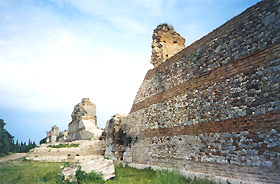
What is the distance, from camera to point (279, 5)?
5.21 meters

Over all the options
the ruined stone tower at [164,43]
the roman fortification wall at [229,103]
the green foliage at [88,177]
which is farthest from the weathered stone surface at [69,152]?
the green foliage at [88,177]

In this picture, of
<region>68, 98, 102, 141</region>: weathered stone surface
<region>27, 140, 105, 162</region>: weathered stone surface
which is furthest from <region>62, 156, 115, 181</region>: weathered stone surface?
<region>68, 98, 102, 141</region>: weathered stone surface

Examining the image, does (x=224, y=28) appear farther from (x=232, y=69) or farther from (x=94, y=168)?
(x=94, y=168)

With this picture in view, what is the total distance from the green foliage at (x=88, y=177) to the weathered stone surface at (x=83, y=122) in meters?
13.3

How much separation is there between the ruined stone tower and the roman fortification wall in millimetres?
2895

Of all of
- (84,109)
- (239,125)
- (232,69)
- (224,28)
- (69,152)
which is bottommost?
(69,152)

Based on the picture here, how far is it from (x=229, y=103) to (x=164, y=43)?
7.64 m

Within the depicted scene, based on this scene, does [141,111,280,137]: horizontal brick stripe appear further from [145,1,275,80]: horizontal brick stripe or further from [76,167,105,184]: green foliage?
[76,167,105,184]: green foliage

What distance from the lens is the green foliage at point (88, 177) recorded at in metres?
7.16

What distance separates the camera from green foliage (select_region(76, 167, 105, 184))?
23.5 ft

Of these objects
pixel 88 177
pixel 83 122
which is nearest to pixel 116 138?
pixel 88 177

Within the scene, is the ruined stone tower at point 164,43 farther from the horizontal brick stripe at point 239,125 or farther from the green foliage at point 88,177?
the green foliage at point 88,177

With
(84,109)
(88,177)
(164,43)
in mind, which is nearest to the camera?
(88,177)

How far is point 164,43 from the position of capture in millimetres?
12930
